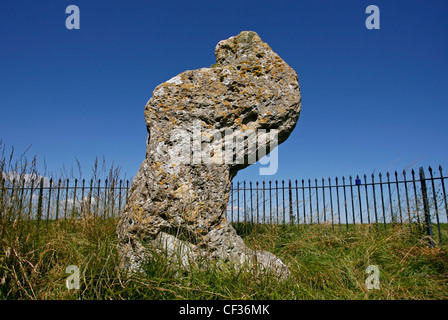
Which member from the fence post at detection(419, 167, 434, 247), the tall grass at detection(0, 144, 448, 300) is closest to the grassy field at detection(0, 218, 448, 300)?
the tall grass at detection(0, 144, 448, 300)

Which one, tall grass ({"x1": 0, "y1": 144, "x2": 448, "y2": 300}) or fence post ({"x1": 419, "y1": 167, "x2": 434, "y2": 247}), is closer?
tall grass ({"x1": 0, "y1": 144, "x2": 448, "y2": 300})

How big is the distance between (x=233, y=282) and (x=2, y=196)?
2869 mm

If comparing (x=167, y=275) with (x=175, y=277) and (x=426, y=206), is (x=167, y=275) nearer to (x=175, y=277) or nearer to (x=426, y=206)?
(x=175, y=277)

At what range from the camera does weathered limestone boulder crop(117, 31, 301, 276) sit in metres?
3.32

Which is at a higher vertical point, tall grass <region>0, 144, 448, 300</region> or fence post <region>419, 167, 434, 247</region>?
fence post <region>419, 167, 434, 247</region>

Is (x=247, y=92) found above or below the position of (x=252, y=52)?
below

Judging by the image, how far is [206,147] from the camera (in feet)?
12.1

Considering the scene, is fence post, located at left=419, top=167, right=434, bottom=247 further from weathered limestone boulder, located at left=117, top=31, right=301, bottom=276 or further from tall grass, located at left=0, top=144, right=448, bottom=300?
weathered limestone boulder, located at left=117, top=31, right=301, bottom=276

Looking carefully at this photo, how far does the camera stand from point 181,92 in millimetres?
3756

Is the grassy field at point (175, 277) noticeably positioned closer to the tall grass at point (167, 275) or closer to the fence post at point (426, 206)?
the tall grass at point (167, 275)

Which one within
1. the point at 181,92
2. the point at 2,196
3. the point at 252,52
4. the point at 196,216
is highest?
the point at 252,52
